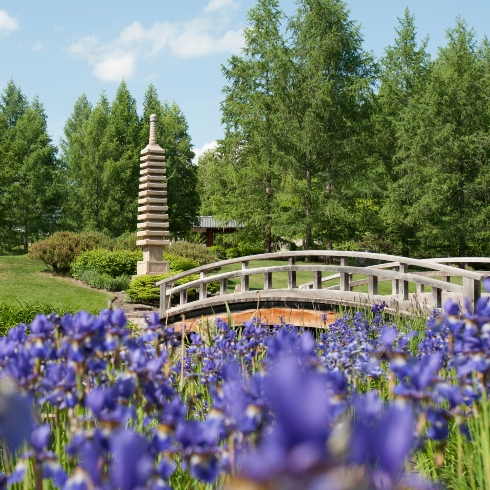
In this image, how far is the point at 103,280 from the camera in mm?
21359

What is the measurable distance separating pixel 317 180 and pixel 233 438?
29935 millimetres

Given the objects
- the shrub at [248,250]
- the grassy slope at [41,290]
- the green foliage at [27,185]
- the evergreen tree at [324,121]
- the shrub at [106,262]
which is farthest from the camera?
the green foliage at [27,185]

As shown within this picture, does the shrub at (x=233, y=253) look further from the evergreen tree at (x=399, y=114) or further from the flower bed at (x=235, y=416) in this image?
the flower bed at (x=235, y=416)

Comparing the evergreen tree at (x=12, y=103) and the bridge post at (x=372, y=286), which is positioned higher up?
the evergreen tree at (x=12, y=103)

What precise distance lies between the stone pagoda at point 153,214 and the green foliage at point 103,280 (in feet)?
2.92

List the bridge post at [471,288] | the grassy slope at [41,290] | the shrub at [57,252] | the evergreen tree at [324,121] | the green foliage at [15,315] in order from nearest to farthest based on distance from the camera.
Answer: the bridge post at [471,288]
the green foliage at [15,315]
the grassy slope at [41,290]
the shrub at [57,252]
the evergreen tree at [324,121]

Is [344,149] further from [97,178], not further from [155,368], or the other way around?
[155,368]

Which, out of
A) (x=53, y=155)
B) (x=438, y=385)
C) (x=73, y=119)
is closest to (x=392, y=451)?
(x=438, y=385)

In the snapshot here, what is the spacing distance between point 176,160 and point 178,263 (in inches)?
847

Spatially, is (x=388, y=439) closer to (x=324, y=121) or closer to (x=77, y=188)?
(x=324, y=121)

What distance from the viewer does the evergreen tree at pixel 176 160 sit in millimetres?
40625

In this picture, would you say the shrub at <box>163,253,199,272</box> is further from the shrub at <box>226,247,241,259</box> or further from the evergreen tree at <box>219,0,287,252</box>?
the shrub at <box>226,247,241,259</box>

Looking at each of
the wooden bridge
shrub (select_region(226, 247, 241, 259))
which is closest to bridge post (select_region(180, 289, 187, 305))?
the wooden bridge

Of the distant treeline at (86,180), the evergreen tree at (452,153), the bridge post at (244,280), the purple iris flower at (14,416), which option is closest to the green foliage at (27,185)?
the distant treeline at (86,180)
